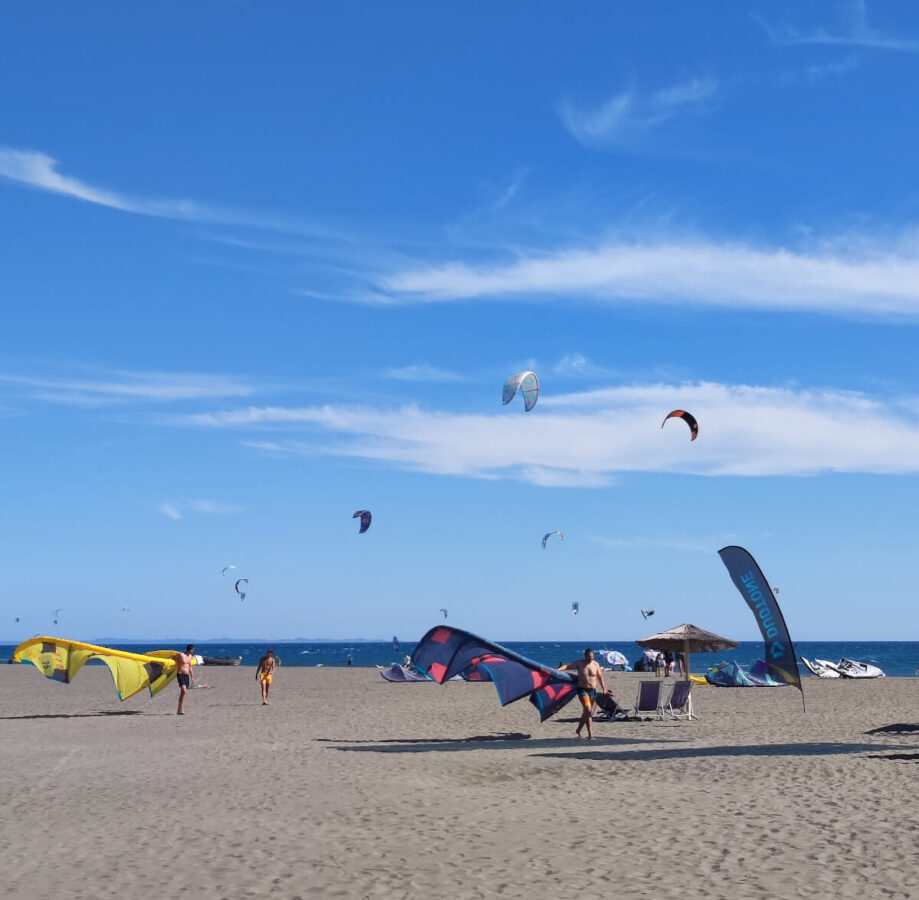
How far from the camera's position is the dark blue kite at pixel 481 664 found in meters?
15.3

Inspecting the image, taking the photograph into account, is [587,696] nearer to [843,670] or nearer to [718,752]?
[718,752]

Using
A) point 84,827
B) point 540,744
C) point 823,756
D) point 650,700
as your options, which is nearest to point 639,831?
point 84,827

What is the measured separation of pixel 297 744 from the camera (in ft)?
48.5

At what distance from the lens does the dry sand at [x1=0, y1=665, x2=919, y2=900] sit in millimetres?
6750

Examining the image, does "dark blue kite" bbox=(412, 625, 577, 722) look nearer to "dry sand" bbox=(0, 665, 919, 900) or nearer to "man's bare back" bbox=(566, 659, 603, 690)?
"man's bare back" bbox=(566, 659, 603, 690)

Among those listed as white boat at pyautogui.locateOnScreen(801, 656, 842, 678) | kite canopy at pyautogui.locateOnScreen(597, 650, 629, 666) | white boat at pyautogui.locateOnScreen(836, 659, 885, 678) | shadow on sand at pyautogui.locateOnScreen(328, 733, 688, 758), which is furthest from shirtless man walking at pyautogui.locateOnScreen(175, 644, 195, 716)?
kite canopy at pyautogui.locateOnScreen(597, 650, 629, 666)

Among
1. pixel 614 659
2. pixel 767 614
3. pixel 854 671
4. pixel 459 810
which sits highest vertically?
pixel 767 614

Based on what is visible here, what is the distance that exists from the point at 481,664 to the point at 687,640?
593cm

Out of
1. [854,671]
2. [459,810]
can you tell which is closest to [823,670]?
[854,671]

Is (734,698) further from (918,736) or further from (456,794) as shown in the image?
Result: (456,794)

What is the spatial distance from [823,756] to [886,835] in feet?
16.6

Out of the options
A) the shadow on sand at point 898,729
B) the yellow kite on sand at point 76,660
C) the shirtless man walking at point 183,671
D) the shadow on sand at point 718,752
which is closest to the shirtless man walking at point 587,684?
the shadow on sand at point 718,752

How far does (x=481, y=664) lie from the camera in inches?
611

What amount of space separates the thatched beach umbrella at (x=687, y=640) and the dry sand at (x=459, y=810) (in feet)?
6.86
